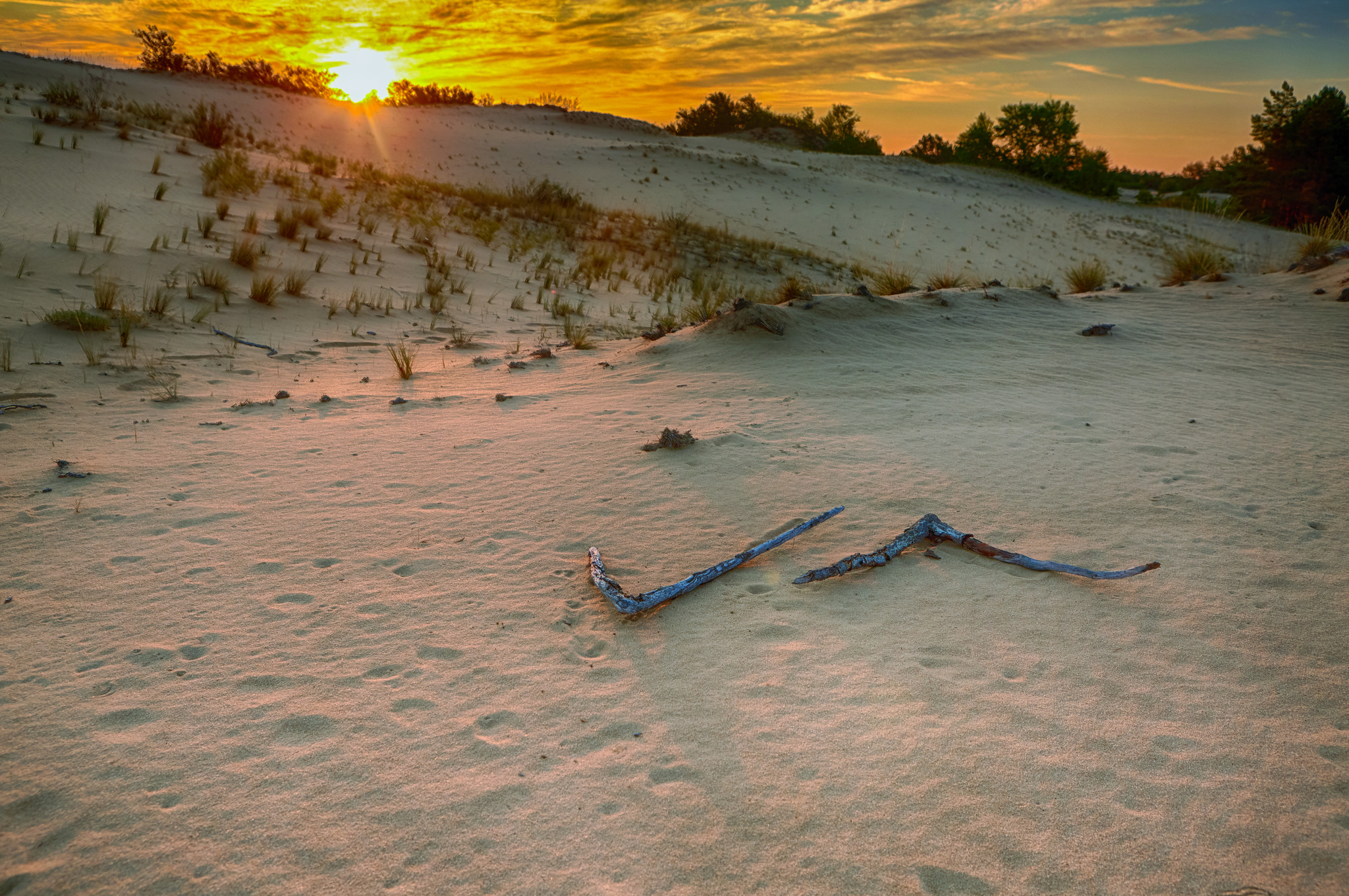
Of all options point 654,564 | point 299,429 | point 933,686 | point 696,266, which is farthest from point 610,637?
point 696,266

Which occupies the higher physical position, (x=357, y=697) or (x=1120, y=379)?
(x=1120, y=379)

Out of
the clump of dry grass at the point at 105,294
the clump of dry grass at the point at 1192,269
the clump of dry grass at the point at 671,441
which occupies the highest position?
the clump of dry grass at the point at 1192,269

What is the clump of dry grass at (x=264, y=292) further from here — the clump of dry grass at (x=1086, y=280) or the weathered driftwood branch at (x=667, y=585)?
the clump of dry grass at (x=1086, y=280)

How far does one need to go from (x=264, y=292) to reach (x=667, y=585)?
6.78 meters

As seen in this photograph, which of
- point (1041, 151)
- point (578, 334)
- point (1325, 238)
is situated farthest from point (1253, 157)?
point (578, 334)

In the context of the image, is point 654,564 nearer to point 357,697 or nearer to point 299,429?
point 357,697

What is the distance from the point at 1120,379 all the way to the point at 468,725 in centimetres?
546

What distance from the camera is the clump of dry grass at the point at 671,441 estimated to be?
13.8 feet

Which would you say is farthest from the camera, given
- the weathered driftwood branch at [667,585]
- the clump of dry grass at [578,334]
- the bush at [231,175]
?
the bush at [231,175]

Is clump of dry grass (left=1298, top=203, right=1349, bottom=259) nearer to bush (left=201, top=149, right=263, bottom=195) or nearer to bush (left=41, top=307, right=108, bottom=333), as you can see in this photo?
bush (left=41, top=307, right=108, bottom=333)

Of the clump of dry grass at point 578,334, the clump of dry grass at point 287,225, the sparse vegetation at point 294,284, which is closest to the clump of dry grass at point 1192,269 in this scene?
the clump of dry grass at point 578,334

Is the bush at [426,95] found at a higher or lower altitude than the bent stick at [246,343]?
higher

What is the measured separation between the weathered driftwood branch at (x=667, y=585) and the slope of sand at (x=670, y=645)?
65 mm

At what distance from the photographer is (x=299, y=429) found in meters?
4.68
